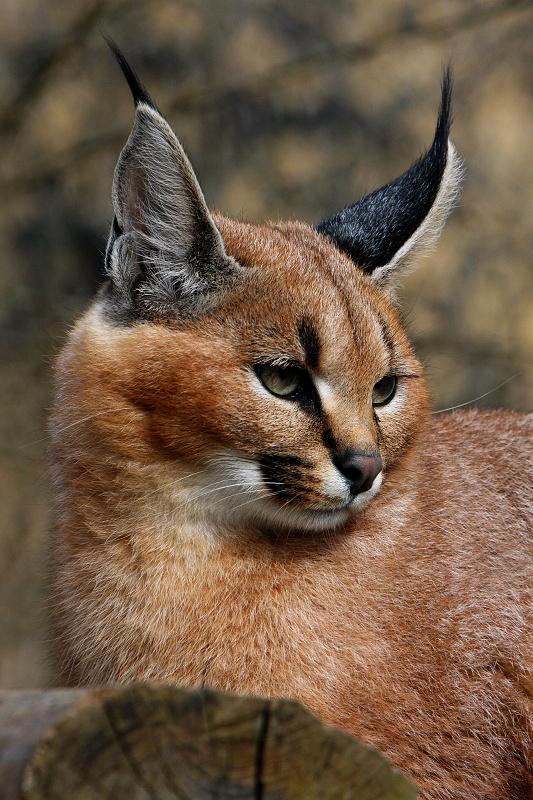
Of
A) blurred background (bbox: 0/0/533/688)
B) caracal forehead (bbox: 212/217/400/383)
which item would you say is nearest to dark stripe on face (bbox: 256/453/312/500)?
caracal forehead (bbox: 212/217/400/383)

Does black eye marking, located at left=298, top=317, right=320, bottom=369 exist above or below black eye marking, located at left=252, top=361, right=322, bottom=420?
above

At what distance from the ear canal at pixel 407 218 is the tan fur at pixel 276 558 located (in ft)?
0.94

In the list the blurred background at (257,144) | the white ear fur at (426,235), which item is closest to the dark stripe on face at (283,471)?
the white ear fur at (426,235)

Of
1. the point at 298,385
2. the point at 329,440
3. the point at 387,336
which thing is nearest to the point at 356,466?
the point at 329,440

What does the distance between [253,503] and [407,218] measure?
1482 millimetres

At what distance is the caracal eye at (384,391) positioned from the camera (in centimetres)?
426

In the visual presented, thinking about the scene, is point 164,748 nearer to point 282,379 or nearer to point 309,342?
point 282,379

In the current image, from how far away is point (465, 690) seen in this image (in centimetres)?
416

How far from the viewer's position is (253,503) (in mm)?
3982

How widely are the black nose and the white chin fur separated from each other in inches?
2.1

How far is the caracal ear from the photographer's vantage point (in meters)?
4.04

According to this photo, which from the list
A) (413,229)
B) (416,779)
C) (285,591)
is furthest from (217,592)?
(413,229)

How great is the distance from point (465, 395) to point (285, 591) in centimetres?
509

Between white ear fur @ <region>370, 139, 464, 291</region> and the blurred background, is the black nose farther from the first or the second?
the blurred background
